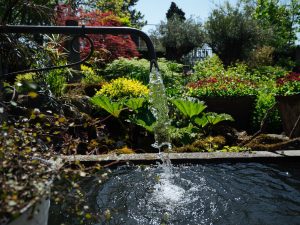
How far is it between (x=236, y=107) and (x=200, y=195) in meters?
3.66

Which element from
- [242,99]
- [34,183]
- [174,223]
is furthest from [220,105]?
[34,183]

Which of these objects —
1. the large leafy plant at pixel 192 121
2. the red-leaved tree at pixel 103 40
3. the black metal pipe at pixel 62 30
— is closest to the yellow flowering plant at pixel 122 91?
the large leafy plant at pixel 192 121

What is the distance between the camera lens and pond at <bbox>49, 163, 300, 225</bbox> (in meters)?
2.40

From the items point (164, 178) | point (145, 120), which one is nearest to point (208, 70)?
point (145, 120)

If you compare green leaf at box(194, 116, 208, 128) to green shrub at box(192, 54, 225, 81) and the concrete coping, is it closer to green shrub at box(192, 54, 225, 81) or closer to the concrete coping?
the concrete coping

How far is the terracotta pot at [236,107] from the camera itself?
619 centimetres

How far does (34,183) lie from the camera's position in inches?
37.1

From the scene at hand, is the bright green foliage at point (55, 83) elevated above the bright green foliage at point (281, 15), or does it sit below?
below

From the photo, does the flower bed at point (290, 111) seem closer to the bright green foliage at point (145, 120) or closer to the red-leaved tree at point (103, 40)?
the bright green foliage at point (145, 120)

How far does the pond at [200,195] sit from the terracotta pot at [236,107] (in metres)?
2.67

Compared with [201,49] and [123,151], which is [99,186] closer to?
[123,151]

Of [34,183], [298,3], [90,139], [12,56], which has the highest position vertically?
[298,3]

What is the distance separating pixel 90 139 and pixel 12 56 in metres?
1.54

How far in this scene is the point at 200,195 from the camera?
9.33 feet
